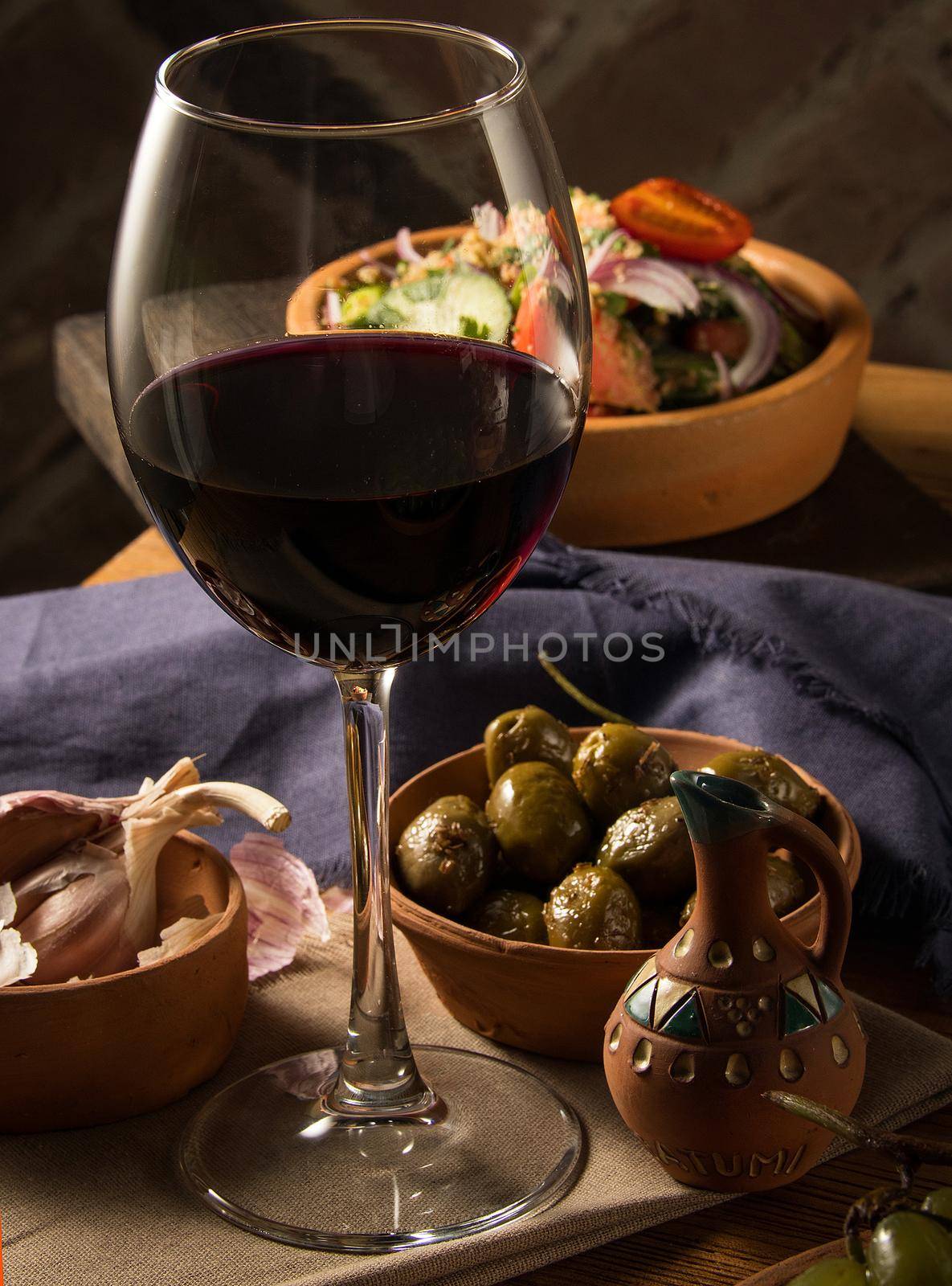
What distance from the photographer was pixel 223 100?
1.74ft

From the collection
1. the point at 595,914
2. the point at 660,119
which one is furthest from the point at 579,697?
the point at 660,119

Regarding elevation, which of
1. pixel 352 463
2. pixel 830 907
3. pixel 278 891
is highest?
pixel 352 463

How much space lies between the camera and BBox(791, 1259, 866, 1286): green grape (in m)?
0.40

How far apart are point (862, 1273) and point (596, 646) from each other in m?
0.52

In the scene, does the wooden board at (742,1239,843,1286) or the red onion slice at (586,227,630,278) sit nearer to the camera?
the wooden board at (742,1239,843,1286)

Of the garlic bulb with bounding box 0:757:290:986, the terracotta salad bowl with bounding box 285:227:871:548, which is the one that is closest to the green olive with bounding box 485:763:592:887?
the garlic bulb with bounding box 0:757:290:986

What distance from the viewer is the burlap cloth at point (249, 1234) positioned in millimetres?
524

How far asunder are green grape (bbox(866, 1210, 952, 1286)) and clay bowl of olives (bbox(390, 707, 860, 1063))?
19cm

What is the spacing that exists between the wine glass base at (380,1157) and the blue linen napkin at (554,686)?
0.19 m

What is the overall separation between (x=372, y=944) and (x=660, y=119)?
1843 millimetres

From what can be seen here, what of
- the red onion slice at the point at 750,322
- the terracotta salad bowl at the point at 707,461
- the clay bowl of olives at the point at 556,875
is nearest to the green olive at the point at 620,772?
the clay bowl of olives at the point at 556,875

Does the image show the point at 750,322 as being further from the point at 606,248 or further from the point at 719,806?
the point at 719,806

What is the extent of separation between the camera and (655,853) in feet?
2.09

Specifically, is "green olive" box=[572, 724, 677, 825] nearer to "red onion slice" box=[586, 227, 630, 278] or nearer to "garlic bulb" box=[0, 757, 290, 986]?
"garlic bulb" box=[0, 757, 290, 986]
